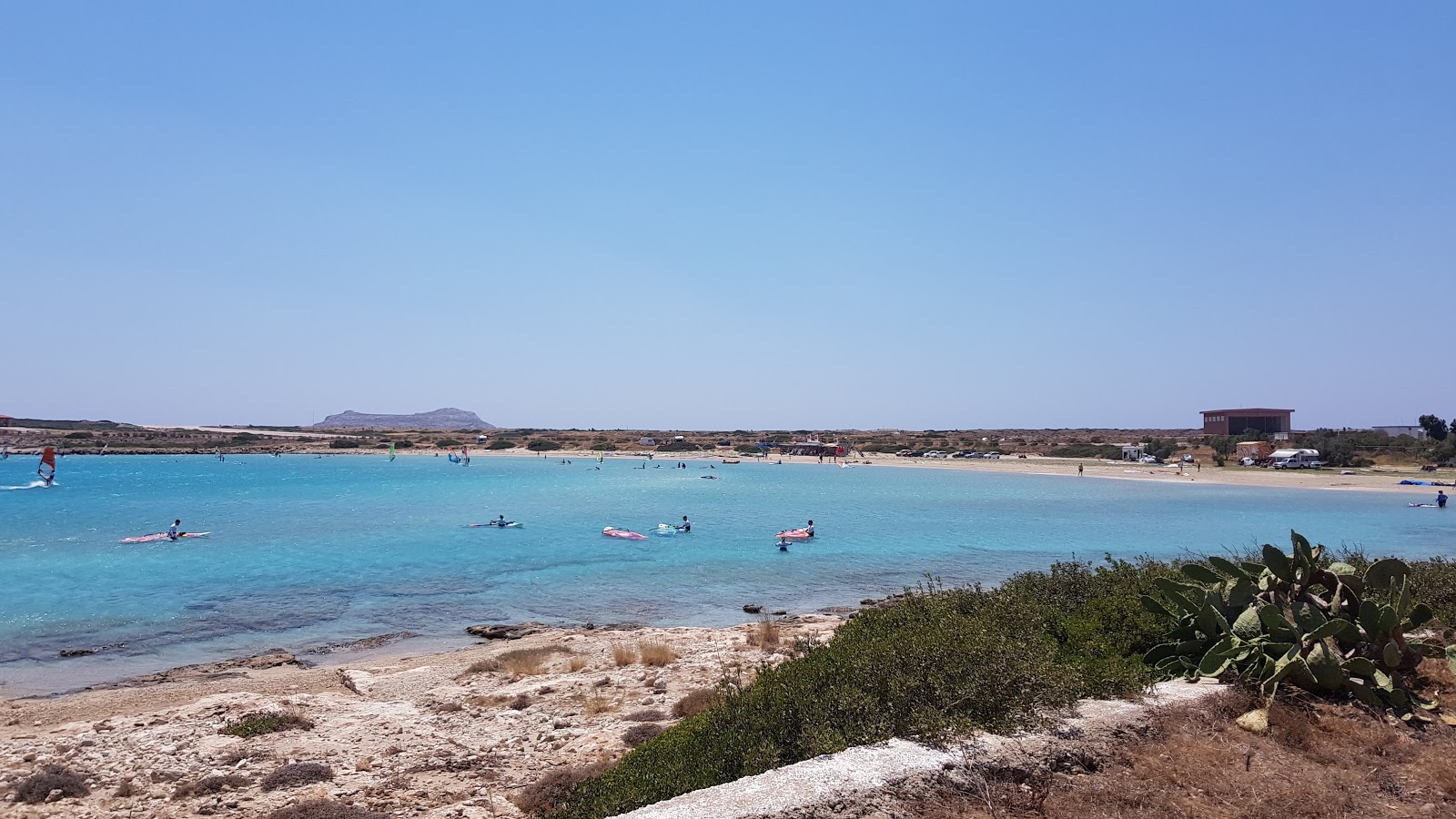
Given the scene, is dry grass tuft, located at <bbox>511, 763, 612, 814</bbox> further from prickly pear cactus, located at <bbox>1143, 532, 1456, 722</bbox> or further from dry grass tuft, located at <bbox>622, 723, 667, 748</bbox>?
prickly pear cactus, located at <bbox>1143, 532, 1456, 722</bbox>

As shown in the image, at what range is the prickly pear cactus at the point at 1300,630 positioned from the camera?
20.2ft

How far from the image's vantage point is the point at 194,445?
146m

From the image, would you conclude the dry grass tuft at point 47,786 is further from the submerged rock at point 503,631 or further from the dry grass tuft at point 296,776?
the submerged rock at point 503,631

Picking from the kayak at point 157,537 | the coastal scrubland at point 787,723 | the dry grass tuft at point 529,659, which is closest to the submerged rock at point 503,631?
the dry grass tuft at point 529,659

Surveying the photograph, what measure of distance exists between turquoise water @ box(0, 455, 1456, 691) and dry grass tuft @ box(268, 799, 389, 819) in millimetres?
10307

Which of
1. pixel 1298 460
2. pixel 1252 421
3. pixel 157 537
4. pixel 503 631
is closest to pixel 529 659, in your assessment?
pixel 503 631

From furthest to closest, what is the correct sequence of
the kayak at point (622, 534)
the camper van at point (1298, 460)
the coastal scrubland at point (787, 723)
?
the camper van at point (1298, 460) → the kayak at point (622, 534) → the coastal scrubland at point (787, 723)

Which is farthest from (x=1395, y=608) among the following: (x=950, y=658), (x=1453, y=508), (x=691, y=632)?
(x=1453, y=508)

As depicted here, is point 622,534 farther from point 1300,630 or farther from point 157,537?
point 1300,630

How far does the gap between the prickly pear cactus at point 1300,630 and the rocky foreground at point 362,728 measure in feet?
20.4

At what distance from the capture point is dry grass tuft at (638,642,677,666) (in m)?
14.2

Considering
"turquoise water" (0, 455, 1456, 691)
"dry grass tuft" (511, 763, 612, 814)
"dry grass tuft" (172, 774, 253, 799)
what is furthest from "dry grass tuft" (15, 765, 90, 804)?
"turquoise water" (0, 455, 1456, 691)

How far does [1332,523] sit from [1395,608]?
1674 inches

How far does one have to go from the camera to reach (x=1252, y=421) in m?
108
